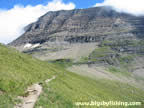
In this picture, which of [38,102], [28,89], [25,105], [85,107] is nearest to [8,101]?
[25,105]

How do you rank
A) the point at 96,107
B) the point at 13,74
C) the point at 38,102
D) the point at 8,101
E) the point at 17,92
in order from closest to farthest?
1. the point at 8,101
2. the point at 38,102
3. the point at 17,92
4. the point at 13,74
5. the point at 96,107

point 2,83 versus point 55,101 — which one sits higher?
point 2,83

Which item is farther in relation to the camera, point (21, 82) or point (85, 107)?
point (85, 107)

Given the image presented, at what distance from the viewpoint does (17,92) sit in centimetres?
2302

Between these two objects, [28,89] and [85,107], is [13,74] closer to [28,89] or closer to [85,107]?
[28,89]

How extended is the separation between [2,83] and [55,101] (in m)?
7.83

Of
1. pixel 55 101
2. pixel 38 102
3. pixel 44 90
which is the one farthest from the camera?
pixel 44 90

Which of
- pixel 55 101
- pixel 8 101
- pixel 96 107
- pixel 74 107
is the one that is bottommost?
pixel 96 107

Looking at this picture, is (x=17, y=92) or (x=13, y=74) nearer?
(x=17, y=92)

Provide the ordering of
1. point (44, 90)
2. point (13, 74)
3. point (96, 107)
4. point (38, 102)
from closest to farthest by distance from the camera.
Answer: point (38, 102) → point (44, 90) → point (13, 74) → point (96, 107)

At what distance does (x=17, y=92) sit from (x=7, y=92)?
1320 millimetres

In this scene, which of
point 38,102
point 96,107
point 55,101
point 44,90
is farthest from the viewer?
point 96,107

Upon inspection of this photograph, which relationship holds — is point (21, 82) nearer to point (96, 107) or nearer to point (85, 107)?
point (85, 107)

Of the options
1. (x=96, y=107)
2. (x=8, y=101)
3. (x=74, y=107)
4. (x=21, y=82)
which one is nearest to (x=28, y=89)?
(x=21, y=82)
